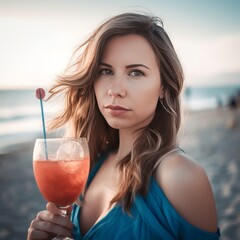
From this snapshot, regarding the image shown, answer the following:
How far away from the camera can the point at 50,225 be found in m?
1.75

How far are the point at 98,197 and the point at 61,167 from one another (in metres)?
0.59

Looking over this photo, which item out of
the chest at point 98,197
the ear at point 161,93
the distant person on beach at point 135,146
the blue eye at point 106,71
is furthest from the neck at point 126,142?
the blue eye at point 106,71

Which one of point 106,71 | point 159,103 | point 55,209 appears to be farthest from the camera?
point 159,103

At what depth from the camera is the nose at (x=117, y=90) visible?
1896 millimetres

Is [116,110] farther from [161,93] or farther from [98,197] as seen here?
[98,197]

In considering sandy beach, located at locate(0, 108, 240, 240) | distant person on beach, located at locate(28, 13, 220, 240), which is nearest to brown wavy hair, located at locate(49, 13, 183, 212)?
distant person on beach, located at locate(28, 13, 220, 240)

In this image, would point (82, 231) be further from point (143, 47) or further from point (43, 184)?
point (143, 47)

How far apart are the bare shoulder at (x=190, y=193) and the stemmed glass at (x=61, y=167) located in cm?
42

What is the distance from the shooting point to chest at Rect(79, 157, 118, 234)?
2.12 m

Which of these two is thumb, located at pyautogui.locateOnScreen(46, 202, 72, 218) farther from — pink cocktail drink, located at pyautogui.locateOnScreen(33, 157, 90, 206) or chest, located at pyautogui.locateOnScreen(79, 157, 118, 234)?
chest, located at pyautogui.locateOnScreen(79, 157, 118, 234)

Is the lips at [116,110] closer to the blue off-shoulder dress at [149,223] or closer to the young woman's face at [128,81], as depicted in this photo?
the young woman's face at [128,81]

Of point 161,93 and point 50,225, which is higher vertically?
point 161,93

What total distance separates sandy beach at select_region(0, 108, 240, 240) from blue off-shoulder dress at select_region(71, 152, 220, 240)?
0.82 m

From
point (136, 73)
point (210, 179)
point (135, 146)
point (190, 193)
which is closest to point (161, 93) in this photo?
point (136, 73)
